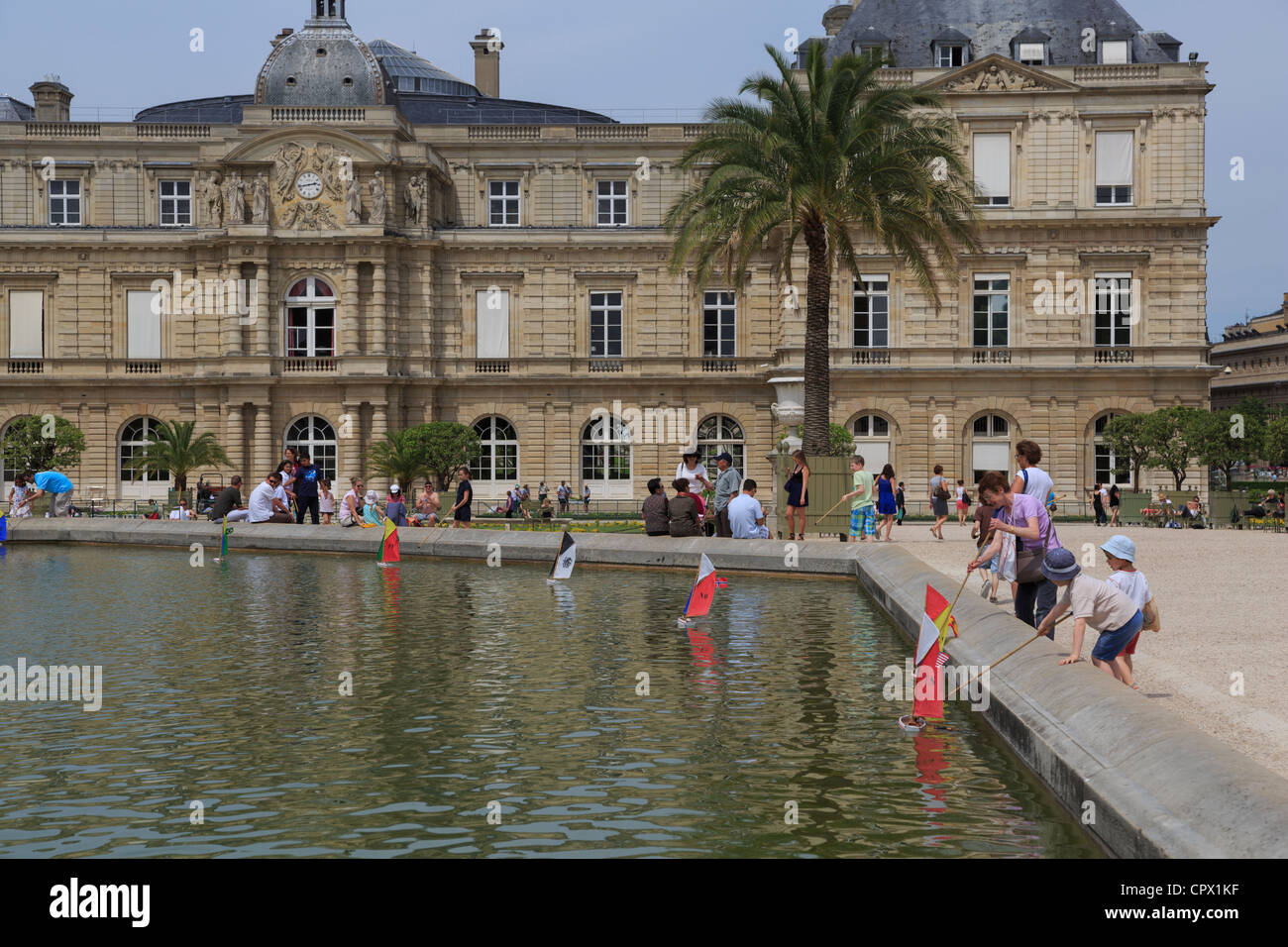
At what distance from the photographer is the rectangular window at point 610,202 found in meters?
53.8

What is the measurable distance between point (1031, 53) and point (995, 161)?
4.52 metres

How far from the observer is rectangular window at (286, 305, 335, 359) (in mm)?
51031

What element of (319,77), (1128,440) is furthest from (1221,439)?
(319,77)

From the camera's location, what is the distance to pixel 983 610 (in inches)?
548

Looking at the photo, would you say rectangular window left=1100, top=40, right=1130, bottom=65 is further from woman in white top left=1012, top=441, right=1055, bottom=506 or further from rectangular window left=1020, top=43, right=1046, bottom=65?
woman in white top left=1012, top=441, right=1055, bottom=506

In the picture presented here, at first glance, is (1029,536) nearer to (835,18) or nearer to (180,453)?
(180,453)

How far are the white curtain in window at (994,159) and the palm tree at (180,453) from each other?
28448 millimetres

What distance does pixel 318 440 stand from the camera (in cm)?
5156

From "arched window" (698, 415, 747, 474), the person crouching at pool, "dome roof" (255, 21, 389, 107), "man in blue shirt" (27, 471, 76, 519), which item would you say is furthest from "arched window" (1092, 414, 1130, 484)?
the person crouching at pool

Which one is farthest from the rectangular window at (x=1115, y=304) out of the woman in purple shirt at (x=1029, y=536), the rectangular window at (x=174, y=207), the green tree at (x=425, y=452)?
the woman in purple shirt at (x=1029, y=536)

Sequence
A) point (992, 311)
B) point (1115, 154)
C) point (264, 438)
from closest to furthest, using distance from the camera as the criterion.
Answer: point (1115, 154) → point (992, 311) → point (264, 438)

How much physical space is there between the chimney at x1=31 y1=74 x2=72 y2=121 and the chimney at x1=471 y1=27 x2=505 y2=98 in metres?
18.7

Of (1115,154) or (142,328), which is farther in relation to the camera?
(142,328)

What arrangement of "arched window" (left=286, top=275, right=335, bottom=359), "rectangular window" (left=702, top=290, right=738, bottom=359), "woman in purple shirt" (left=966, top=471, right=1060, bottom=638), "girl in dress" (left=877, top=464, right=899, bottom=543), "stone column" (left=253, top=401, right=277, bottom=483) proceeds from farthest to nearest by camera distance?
"rectangular window" (left=702, top=290, right=738, bottom=359) → "arched window" (left=286, top=275, right=335, bottom=359) → "stone column" (left=253, top=401, right=277, bottom=483) → "girl in dress" (left=877, top=464, right=899, bottom=543) → "woman in purple shirt" (left=966, top=471, right=1060, bottom=638)
